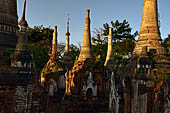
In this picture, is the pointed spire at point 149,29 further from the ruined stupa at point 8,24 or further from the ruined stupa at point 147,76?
the ruined stupa at point 8,24

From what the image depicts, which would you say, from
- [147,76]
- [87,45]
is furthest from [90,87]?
[147,76]

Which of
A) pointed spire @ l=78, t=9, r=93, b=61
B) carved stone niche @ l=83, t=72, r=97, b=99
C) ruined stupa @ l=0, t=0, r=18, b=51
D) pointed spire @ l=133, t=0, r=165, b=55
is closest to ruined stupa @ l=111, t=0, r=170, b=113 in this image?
pointed spire @ l=133, t=0, r=165, b=55

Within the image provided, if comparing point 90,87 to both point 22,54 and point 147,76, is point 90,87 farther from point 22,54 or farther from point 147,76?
point 22,54

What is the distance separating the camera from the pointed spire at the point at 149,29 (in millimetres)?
11913

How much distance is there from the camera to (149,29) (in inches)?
486

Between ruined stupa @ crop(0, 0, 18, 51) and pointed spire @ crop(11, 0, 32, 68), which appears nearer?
pointed spire @ crop(11, 0, 32, 68)

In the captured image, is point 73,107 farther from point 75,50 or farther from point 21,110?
point 75,50

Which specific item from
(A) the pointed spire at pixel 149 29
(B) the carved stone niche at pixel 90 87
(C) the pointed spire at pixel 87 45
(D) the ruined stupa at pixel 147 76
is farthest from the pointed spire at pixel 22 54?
(C) the pointed spire at pixel 87 45

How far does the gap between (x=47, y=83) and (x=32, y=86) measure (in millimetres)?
8653

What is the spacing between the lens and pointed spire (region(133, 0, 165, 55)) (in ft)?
39.1

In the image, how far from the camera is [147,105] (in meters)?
9.75

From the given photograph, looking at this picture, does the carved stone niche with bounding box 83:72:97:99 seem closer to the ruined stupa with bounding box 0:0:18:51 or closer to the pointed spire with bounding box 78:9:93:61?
the pointed spire with bounding box 78:9:93:61

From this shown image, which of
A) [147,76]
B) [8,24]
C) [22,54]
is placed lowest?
[147,76]

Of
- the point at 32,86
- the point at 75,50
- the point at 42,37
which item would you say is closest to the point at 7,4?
the point at 32,86
